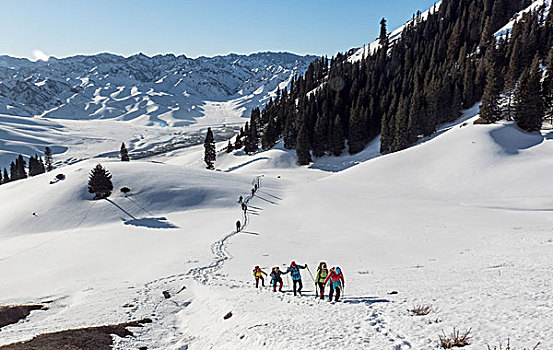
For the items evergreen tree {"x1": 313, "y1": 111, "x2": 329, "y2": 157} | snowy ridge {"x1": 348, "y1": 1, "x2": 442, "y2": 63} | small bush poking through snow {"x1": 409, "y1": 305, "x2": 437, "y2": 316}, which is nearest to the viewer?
small bush poking through snow {"x1": 409, "y1": 305, "x2": 437, "y2": 316}

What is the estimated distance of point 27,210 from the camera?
47.0 meters

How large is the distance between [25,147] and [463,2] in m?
269

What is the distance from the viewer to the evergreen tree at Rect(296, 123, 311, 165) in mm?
90325

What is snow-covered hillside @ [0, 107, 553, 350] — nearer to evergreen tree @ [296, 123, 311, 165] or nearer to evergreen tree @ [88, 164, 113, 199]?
evergreen tree @ [88, 164, 113, 199]

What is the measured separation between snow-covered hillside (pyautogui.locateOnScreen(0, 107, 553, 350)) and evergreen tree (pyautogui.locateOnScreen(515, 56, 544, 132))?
2336 mm

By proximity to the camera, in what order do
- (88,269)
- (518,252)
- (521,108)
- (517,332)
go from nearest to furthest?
(517,332), (518,252), (88,269), (521,108)

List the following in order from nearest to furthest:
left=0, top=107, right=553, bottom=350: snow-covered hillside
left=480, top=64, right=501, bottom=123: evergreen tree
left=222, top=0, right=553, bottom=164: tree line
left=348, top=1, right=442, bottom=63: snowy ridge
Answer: left=0, top=107, right=553, bottom=350: snow-covered hillside → left=480, top=64, right=501, bottom=123: evergreen tree → left=222, top=0, right=553, bottom=164: tree line → left=348, top=1, right=442, bottom=63: snowy ridge

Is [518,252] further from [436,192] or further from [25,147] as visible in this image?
[25,147]

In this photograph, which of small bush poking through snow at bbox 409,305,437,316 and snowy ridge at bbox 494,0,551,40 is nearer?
small bush poking through snow at bbox 409,305,437,316

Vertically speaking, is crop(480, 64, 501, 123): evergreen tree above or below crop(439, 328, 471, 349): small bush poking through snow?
above

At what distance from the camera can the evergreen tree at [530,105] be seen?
5303 centimetres

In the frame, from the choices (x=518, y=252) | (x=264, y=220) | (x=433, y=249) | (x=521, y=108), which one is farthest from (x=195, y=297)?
(x=521, y=108)

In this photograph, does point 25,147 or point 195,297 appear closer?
point 195,297

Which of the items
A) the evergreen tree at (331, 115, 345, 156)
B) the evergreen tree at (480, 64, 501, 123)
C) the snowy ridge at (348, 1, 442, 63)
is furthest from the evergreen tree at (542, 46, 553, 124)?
the snowy ridge at (348, 1, 442, 63)
